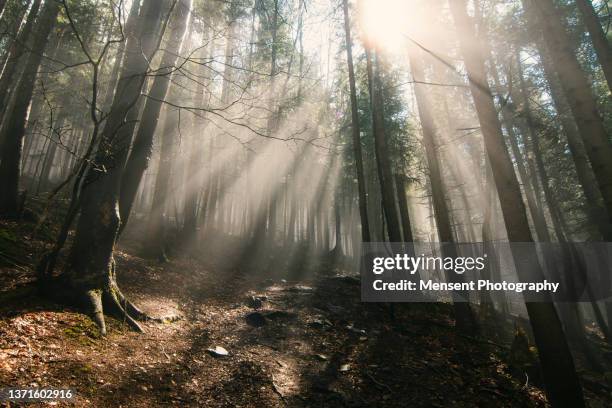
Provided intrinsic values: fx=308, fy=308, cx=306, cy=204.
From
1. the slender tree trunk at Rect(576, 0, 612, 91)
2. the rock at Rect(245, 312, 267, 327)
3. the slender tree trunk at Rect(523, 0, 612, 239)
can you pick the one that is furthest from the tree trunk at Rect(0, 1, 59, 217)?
the slender tree trunk at Rect(576, 0, 612, 91)

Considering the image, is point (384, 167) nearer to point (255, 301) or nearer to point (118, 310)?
point (255, 301)

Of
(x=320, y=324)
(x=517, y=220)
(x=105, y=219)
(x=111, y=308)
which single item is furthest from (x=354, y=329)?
(x=105, y=219)

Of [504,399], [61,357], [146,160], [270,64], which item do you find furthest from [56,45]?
[504,399]

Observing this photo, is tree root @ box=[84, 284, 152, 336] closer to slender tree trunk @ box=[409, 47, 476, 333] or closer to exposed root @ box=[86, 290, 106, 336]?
exposed root @ box=[86, 290, 106, 336]

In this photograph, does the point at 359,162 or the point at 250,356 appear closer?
the point at 250,356

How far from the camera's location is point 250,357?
562 cm

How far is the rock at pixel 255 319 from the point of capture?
293 inches

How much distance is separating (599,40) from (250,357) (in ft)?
27.6

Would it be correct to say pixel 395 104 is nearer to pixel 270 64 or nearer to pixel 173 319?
pixel 270 64

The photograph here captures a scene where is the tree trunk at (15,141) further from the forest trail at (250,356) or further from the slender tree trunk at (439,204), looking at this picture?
the slender tree trunk at (439,204)

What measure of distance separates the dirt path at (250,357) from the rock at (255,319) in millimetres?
29

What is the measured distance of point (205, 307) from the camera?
8.32 m

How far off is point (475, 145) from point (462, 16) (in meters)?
14.1

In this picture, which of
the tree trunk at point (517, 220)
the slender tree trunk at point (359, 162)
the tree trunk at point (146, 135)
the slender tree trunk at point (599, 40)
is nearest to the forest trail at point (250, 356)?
the tree trunk at point (517, 220)
